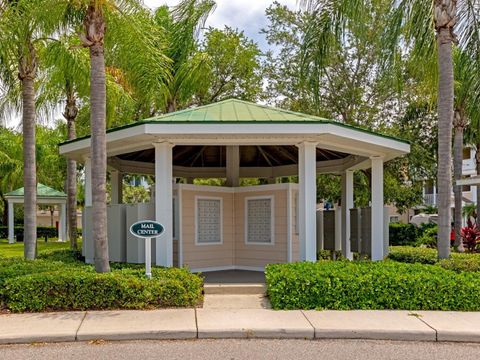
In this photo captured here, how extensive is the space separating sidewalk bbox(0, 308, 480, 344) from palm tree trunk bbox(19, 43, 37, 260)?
3728 millimetres

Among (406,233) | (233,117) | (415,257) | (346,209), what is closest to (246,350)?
(233,117)

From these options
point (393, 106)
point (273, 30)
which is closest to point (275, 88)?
point (273, 30)

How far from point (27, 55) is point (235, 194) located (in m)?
5.92

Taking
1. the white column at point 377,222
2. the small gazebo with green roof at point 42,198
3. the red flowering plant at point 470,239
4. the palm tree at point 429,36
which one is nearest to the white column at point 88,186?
the palm tree at point 429,36

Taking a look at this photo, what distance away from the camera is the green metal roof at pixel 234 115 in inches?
414

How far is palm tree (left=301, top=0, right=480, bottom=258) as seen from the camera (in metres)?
11.0

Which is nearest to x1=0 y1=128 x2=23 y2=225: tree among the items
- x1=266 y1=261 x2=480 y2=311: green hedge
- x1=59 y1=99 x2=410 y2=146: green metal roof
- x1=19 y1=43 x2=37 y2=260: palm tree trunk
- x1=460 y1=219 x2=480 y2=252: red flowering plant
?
x1=19 y1=43 x2=37 y2=260: palm tree trunk

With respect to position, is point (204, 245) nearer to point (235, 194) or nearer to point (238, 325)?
point (235, 194)

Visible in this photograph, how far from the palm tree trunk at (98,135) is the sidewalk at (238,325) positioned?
4.91 feet

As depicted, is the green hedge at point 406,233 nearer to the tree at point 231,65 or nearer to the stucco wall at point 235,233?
the tree at point 231,65

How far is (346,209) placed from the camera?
14.7m

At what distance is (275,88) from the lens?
81.1ft

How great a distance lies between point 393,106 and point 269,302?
18.2 m

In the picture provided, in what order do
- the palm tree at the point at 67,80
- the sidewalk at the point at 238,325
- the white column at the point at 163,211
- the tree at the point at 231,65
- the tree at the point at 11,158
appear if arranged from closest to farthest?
the sidewalk at the point at 238,325, the white column at the point at 163,211, the palm tree at the point at 67,80, the tree at the point at 231,65, the tree at the point at 11,158
